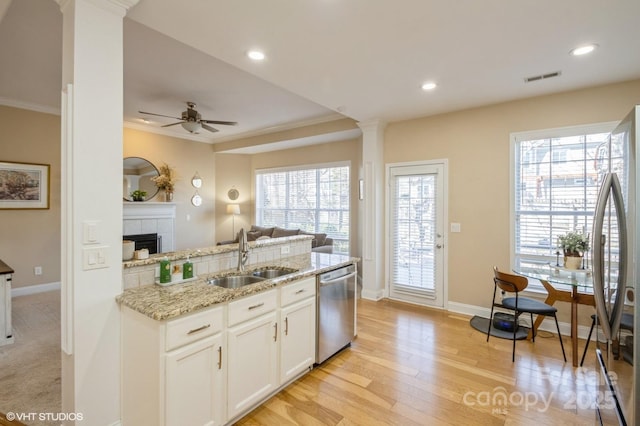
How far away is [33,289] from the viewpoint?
15.9ft

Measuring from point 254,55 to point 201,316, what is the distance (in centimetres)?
217

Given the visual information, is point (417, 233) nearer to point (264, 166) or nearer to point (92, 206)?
point (92, 206)

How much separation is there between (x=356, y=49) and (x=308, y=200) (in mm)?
4431

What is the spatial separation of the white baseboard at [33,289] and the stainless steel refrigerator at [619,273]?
271 inches

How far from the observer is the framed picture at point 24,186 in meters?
4.54

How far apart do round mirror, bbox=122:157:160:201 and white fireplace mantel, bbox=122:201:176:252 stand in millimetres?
256

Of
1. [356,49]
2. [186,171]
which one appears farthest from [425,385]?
[186,171]

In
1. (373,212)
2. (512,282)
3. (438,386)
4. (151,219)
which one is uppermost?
(373,212)

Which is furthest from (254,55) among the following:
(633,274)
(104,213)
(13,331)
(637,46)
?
(13,331)

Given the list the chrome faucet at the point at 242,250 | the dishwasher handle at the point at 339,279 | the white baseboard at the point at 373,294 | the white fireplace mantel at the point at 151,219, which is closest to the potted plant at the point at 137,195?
the white fireplace mantel at the point at 151,219

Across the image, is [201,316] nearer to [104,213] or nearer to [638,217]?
[104,213]

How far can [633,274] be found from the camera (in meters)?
1.30

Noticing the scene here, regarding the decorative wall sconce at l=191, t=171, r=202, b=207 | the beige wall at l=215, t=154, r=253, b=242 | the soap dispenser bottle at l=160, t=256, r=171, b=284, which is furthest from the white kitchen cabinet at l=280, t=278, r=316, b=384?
the beige wall at l=215, t=154, r=253, b=242

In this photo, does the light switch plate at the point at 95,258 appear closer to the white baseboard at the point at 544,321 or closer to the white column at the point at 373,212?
the white column at the point at 373,212
